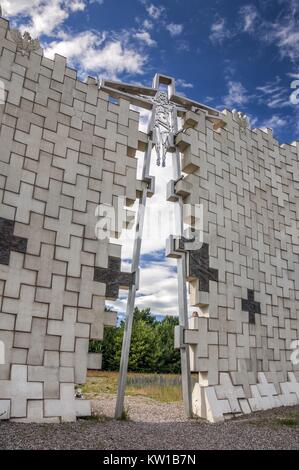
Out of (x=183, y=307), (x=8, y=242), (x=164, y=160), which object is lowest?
(x=183, y=307)

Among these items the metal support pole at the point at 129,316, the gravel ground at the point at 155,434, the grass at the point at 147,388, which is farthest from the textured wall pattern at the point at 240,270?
the grass at the point at 147,388

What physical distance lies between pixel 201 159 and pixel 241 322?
3815 mm

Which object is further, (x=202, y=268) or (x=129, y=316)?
(x=202, y=268)

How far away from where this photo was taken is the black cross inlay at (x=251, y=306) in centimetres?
856

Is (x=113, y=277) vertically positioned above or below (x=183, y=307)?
above

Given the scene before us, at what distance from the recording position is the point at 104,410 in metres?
7.25

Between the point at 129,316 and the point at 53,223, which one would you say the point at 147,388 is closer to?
the point at 129,316

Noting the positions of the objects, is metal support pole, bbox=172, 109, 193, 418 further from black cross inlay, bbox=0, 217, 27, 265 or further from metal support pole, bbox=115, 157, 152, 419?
black cross inlay, bbox=0, 217, 27, 265

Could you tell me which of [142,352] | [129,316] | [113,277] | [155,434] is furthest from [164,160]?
[142,352]

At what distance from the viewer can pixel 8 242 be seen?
6117mm

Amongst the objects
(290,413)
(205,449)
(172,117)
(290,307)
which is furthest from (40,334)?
(290,307)

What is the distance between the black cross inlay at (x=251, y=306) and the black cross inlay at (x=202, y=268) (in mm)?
1050

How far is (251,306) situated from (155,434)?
4.23m

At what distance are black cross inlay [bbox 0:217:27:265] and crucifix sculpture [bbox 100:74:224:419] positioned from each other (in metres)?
2.11
